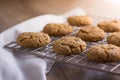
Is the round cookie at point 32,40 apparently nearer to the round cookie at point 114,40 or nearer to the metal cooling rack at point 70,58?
the metal cooling rack at point 70,58

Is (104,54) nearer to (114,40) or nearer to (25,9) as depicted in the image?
(114,40)

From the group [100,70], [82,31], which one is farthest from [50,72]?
[82,31]

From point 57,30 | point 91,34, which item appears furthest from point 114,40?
point 57,30

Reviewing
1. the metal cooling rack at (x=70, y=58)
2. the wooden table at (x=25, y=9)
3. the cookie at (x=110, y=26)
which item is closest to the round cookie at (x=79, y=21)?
the cookie at (x=110, y=26)

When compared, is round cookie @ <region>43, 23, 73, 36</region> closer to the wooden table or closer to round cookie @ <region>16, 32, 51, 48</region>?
round cookie @ <region>16, 32, 51, 48</region>

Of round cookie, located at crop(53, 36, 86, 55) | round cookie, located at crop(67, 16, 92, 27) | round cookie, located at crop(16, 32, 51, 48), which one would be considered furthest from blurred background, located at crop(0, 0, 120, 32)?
round cookie, located at crop(53, 36, 86, 55)

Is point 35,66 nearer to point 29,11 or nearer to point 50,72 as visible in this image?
point 50,72

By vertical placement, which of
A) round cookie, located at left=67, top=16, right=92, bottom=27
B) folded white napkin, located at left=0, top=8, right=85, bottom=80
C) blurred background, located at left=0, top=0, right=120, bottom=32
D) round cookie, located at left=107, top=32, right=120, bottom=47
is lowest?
folded white napkin, located at left=0, top=8, right=85, bottom=80
